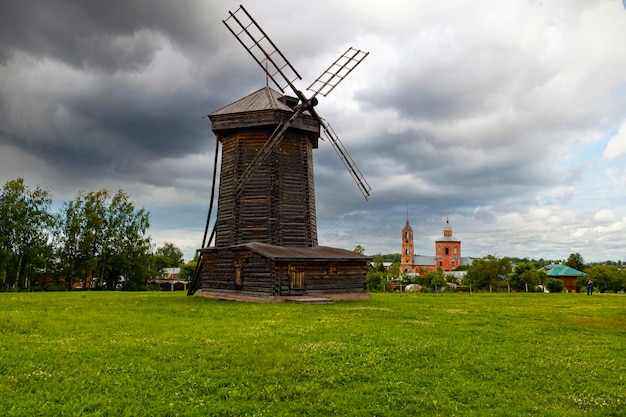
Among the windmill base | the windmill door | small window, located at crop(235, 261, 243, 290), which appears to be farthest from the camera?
small window, located at crop(235, 261, 243, 290)

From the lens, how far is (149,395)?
8.20 m

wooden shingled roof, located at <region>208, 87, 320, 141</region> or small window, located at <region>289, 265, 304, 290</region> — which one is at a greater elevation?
wooden shingled roof, located at <region>208, 87, 320, 141</region>

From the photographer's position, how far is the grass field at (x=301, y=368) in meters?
7.89

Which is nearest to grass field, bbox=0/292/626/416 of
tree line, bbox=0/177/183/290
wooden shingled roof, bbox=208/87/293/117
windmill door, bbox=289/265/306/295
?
windmill door, bbox=289/265/306/295

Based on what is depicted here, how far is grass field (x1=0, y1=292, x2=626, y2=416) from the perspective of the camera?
7895 mm

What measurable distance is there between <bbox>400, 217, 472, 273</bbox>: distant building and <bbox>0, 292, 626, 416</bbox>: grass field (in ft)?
478

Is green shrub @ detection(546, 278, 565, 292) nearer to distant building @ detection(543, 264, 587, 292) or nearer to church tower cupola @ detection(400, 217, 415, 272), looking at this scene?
distant building @ detection(543, 264, 587, 292)

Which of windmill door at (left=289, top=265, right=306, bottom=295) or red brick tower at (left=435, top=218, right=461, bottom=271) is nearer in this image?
windmill door at (left=289, top=265, right=306, bottom=295)

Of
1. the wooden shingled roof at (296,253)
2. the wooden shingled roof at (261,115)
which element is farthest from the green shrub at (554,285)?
the wooden shingled roof at (261,115)

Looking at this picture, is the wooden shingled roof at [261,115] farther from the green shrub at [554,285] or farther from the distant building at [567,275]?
the distant building at [567,275]

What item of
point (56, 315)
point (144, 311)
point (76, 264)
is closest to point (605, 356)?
point (144, 311)

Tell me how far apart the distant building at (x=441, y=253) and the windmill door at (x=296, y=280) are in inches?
5319

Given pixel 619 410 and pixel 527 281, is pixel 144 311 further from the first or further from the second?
pixel 527 281

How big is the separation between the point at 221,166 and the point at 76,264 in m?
33.6
